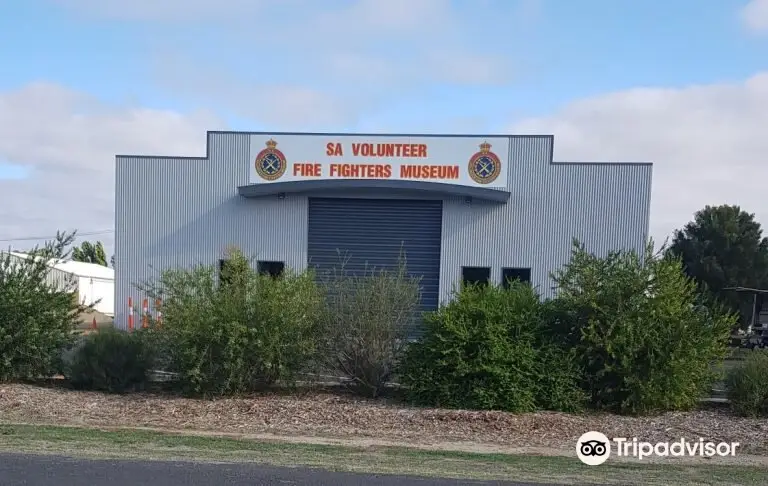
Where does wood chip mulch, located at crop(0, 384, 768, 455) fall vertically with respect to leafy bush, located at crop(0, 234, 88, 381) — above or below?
below

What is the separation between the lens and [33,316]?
49.8ft

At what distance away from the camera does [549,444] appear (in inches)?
429

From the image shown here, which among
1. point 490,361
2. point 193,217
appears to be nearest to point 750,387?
point 490,361

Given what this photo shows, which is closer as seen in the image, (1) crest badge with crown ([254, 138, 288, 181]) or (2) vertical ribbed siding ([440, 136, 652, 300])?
(2) vertical ribbed siding ([440, 136, 652, 300])

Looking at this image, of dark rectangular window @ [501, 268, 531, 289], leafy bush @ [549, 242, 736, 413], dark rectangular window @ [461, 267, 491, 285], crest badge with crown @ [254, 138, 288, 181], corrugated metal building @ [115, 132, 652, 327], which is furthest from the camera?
crest badge with crown @ [254, 138, 288, 181]

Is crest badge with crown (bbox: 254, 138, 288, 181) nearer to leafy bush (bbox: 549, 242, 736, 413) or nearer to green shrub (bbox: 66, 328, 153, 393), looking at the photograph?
green shrub (bbox: 66, 328, 153, 393)

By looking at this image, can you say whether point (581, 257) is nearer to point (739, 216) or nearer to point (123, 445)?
point (123, 445)

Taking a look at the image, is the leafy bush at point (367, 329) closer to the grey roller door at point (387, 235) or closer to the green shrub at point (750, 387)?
the green shrub at point (750, 387)

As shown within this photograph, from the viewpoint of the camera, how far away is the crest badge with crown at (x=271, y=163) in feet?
94.0

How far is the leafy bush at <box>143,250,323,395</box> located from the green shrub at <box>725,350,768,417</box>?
291 inches

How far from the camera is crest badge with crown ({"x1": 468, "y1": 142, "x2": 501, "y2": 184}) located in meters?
28.0

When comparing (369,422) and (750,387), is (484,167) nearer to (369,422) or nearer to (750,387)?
(750,387)

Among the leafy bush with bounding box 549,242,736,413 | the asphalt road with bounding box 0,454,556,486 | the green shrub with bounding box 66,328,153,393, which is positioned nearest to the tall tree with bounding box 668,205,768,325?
the leafy bush with bounding box 549,242,736,413

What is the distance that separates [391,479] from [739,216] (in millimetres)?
44955
